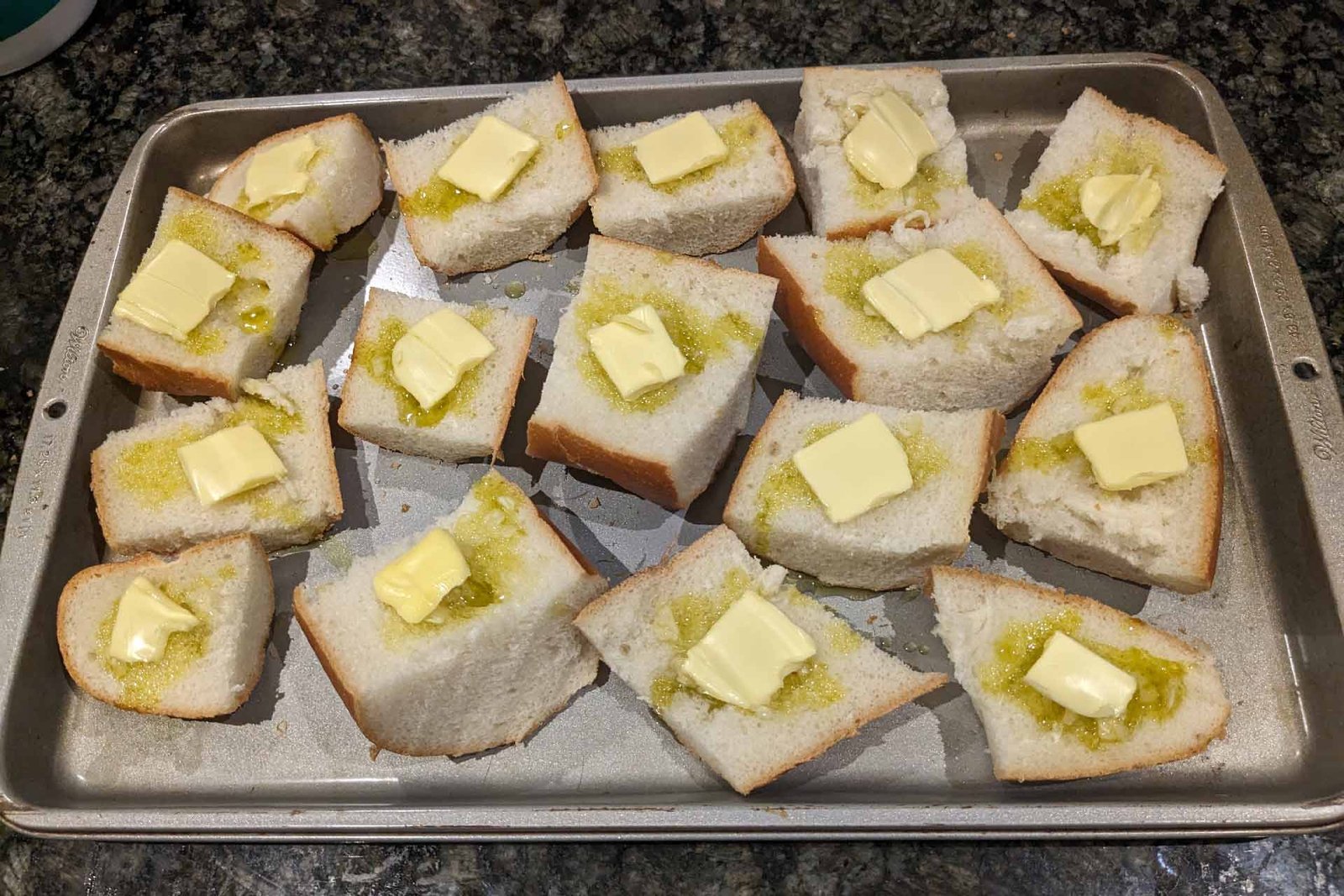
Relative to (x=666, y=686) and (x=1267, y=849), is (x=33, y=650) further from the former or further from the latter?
(x=1267, y=849)

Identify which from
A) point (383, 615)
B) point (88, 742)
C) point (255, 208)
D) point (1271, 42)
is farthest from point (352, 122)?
point (1271, 42)

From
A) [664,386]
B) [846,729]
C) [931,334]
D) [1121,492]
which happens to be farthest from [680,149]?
[846,729]

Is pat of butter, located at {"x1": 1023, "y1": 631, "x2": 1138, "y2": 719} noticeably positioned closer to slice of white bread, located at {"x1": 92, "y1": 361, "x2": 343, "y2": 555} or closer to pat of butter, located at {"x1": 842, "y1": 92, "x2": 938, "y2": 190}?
pat of butter, located at {"x1": 842, "y1": 92, "x2": 938, "y2": 190}

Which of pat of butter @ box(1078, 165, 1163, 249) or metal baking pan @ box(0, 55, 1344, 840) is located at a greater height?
pat of butter @ box(1078, 165, 1163, 249)

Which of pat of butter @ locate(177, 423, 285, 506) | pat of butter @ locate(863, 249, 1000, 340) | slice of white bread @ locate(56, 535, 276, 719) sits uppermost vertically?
pat of butter @ locate(863, 249, 1000, 340)

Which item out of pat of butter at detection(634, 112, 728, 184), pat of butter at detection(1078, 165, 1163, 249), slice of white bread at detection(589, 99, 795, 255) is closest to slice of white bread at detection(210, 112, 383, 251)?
slice of white bread at detection(589, 99, 795, 255)

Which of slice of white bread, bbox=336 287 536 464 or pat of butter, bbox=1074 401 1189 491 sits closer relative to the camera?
pat of butter, bbox=1074 401 1189 491

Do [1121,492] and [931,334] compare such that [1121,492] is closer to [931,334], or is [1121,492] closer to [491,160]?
[931,334]
